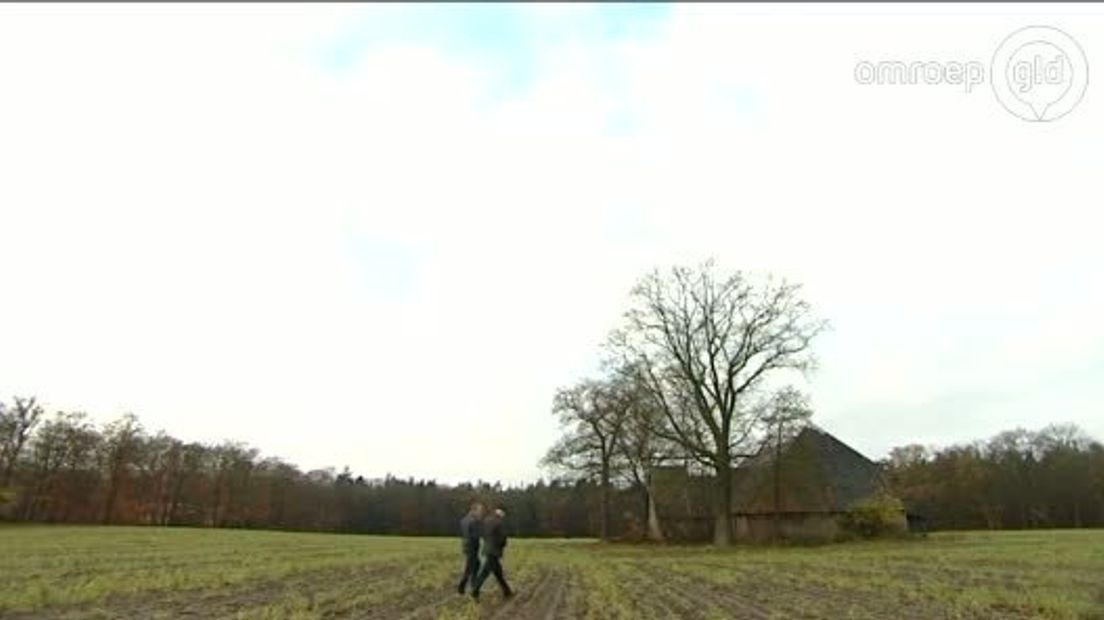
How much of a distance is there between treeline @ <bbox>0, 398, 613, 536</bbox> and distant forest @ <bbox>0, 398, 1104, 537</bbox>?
0.45ft

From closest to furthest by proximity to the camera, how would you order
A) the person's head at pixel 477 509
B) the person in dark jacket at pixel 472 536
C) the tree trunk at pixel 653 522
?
the person in dark jacket at pixel 472 536 < the person's head at pixel 477 509 < the tree trunk at pixel 653 522

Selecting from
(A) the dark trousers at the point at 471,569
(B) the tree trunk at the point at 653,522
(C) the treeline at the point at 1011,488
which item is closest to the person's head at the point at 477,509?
(A) the dark trousers at the point at 471,569

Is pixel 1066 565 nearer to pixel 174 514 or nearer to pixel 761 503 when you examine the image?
pixel 761 503

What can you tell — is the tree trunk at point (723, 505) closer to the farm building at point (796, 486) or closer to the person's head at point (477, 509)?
the farm building at point (796, 486)

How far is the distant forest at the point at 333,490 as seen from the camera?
8400 cm

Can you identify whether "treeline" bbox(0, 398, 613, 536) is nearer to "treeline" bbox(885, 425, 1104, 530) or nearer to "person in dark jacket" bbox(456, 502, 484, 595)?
"treeline" bbox(885, 425, 1104, 530)

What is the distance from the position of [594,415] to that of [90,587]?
48845 millimetres

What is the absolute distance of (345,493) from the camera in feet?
396

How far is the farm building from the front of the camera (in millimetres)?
49500

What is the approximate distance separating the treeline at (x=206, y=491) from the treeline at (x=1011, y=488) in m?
37.4

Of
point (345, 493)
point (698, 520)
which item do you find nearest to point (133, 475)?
point (345, 493)

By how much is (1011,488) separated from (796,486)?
52917mm

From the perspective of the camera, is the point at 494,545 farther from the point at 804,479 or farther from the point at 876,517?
the point at 804,479

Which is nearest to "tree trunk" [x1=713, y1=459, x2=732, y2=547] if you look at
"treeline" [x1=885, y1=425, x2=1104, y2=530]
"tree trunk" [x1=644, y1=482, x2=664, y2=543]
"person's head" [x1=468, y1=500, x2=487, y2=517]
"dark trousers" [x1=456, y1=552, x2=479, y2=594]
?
"tree trunk" [x1=644, y1=482, x2=664, y2=543]
